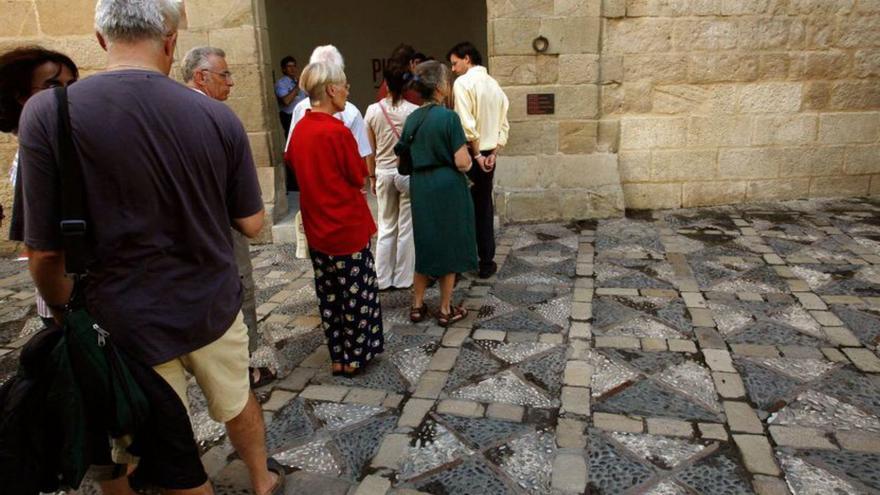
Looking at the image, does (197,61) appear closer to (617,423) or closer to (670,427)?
(617,423)

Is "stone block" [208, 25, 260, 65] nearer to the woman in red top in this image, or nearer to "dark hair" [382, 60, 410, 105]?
"dark hair" [382, 60, 410, 105]

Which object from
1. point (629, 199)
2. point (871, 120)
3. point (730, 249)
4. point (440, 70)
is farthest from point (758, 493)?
point (871, 120)

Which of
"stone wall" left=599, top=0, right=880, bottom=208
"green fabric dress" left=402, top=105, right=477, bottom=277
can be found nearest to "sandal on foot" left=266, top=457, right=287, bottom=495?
"green fabric dress" left=402, top=105, right=477, bottom=277

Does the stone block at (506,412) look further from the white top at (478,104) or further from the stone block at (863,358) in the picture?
the white top at (478,104)

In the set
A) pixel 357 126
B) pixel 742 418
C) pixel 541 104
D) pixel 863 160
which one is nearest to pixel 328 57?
pixel 357 126

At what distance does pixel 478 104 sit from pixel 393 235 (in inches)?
46.5

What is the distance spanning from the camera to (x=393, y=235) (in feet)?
15.0

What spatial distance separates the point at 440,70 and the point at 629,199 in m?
3.68

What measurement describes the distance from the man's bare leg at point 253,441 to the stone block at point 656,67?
5261 mm

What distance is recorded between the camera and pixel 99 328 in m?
1.60

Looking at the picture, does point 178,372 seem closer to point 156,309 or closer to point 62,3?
point 156,309

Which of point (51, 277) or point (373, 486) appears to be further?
point (373, 486)

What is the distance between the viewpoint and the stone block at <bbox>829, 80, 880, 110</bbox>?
6.43 metres

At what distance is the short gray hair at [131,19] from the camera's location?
63.4 inches
